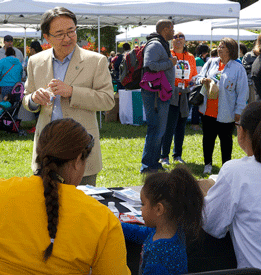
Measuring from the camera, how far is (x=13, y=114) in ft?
26.5

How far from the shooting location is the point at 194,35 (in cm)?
1504

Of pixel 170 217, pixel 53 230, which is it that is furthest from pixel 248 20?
pixel 53 230

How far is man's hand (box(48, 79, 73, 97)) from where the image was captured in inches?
100

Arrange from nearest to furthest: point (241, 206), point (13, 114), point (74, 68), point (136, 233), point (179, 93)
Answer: point (241, 206) → point (136, 233) → point (74, 68) → point (179, 93) → point (13, 114)

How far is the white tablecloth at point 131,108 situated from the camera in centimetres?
895

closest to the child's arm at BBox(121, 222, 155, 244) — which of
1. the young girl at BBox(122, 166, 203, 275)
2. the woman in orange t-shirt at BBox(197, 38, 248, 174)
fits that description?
the young girl at BBox(122, 166, 203, 275)

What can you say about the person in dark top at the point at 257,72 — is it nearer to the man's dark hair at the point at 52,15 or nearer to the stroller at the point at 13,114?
the man's dark hair at the point at 52,15

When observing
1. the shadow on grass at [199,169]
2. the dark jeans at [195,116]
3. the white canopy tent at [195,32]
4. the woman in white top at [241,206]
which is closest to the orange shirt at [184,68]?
the shadow on grass at [199,169]

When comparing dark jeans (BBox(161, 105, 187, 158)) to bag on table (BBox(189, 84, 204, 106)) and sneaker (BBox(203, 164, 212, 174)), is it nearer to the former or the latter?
bag on table (BBox(189, 84, 204, 106))

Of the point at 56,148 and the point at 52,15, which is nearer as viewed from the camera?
the point at 56,148

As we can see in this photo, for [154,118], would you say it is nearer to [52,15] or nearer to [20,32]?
[52,15]

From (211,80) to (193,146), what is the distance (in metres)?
2.24

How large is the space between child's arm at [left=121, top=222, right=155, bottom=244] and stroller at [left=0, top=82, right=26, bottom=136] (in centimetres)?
633

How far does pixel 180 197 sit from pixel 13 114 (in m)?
6.79
